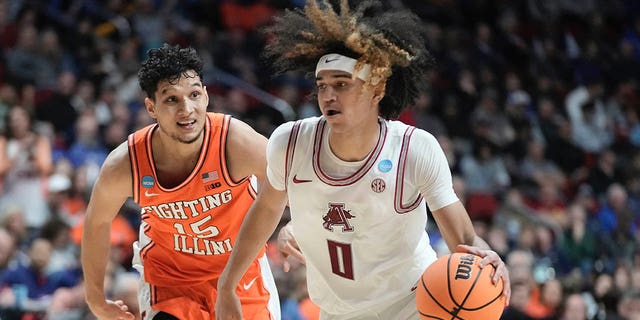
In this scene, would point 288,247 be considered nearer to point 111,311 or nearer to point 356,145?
point 356,145

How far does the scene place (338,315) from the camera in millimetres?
4461

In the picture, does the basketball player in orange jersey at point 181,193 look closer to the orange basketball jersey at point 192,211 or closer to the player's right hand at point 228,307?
the orange basketball jersey at point 192,211

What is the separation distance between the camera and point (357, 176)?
423cm

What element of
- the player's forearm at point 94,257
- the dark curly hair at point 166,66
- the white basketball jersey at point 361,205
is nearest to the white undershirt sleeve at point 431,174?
the white basketball jersey at point 361,205

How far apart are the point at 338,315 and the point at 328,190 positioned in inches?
24.4

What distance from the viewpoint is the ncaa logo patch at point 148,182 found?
16.2 ft

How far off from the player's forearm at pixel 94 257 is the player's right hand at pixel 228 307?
97 centimetres

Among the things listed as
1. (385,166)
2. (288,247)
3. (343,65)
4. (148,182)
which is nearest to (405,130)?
(385,166)

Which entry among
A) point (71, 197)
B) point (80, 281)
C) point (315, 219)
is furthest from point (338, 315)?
point (71, 197)

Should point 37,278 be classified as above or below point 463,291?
above

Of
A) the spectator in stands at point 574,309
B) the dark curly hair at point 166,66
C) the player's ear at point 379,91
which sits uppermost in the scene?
the dark curly hair at point 166,66

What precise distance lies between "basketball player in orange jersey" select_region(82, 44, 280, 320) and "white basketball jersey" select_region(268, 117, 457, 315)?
0.58 metres

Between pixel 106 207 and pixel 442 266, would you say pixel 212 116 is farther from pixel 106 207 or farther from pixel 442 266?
pixel 442 266

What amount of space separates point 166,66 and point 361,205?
1.34 meters
